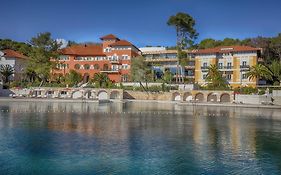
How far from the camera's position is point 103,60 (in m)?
81.1

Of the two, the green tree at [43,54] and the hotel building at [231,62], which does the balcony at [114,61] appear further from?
the hotel building at [231,62]

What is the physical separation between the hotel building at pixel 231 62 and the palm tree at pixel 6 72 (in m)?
41.9

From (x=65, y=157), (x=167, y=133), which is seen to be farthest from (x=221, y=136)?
(x=65, y=157)

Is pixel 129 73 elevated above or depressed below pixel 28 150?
above

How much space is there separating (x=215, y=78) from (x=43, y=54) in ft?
118

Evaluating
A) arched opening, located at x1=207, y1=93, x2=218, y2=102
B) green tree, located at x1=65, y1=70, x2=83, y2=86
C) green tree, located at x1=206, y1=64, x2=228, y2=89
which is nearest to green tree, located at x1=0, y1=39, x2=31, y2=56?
green tree, located at x1=65, y1=70, x2=83, y2=86

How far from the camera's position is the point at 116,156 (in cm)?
1750

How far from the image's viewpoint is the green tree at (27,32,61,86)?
72.2 m

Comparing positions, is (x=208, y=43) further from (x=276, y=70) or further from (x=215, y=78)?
(x=276, y=70)

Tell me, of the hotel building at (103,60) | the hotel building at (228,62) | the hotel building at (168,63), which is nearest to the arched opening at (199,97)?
the hotel building at (228,62)

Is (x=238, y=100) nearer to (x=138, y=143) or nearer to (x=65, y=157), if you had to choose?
(x=138, y=143)

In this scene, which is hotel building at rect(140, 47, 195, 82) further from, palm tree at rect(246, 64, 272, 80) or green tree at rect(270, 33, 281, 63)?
green tree at rect(270, 33, 281, 63)

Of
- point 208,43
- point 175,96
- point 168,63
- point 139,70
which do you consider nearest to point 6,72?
point 139,70

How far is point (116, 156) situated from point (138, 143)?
3.86 metres
